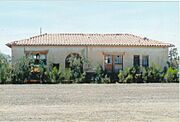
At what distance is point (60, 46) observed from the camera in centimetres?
3725

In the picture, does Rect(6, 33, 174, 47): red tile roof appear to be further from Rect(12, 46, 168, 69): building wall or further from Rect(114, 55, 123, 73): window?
Rect(114, 55, 123, 73): window

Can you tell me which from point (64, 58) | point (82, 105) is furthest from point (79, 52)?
point (82, 105)

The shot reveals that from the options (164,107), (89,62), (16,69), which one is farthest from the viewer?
(89,62)

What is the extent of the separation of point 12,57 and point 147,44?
11861mm

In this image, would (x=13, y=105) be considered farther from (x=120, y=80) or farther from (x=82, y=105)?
(x=120, y=80)

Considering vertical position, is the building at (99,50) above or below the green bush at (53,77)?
above

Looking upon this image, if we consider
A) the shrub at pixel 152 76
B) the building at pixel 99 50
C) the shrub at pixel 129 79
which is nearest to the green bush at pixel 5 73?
the building at pixel 99 50

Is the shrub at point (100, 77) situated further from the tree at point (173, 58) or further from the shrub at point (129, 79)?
the tree at point (173, 58)

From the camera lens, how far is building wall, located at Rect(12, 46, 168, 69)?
37.1 m

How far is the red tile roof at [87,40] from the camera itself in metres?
37.4

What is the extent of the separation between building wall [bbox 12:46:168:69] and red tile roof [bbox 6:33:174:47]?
1.18 ft

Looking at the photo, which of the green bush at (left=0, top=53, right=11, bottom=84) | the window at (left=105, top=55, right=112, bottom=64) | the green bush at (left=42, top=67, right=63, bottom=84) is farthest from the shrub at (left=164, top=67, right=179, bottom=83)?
the green bush at (left=0, top=53, right=11, bottom=84)

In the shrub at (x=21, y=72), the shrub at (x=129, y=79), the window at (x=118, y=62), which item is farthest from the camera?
the window at (x=118, y=62)

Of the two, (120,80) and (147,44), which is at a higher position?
(147,44)
